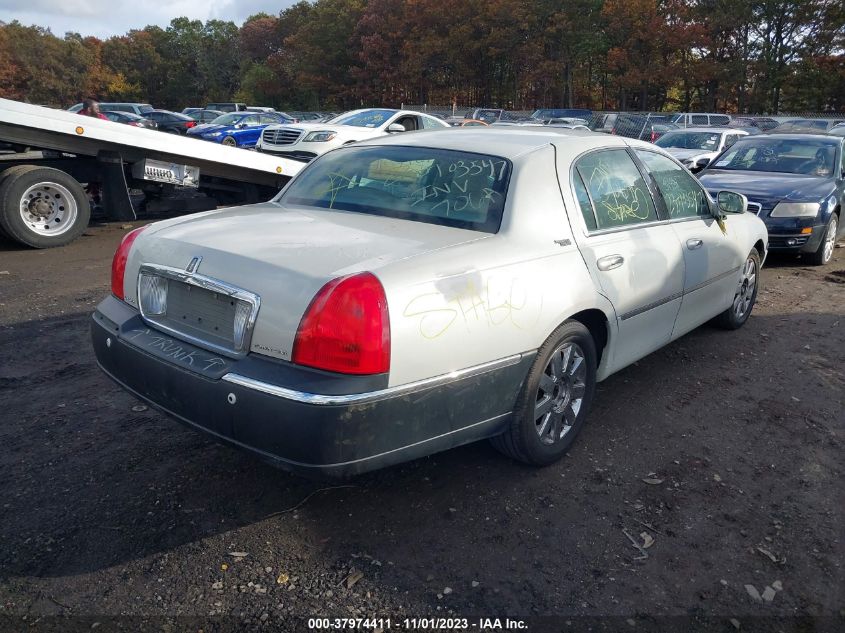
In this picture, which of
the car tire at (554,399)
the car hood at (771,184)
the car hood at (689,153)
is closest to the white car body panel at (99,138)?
the car hood at (771,184)

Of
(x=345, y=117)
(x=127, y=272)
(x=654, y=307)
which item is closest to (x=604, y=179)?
(x=654, y=307)

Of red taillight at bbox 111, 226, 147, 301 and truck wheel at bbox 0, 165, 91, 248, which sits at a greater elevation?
red taillight at bbox 111, 226, 147, 301

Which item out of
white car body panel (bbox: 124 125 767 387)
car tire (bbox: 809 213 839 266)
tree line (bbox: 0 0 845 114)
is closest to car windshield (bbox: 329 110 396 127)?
car tire (bbox: 809 213 839 266)

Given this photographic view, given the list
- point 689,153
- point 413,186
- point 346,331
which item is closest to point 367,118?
point 689,153

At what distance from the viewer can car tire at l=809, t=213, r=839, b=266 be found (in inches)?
330

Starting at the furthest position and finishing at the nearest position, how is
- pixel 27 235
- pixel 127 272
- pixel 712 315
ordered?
pixel 27 235 < pixel 712 315 < pixel 127 272

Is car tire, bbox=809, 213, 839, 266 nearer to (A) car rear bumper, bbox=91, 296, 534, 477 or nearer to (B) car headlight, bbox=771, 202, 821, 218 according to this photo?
(B) car headlight, bbox=771, 202, 821, 218

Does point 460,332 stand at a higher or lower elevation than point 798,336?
higher

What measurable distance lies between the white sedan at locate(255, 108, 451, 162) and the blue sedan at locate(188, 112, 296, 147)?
682 cm

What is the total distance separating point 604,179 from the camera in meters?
4.00

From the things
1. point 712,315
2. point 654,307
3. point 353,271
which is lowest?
point 712,315

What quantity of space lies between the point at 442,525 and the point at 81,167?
26.4 ft

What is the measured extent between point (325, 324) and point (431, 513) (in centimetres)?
110

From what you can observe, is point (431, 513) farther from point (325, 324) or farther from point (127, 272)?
point (127, 272)
